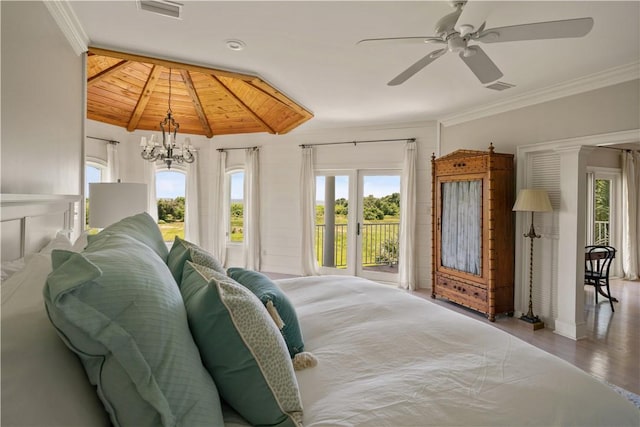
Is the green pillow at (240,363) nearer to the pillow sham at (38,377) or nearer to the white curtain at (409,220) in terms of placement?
the pillow sham at (38,377)

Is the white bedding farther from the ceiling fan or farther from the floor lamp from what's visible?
the floor lamp

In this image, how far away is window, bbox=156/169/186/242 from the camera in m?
6.40

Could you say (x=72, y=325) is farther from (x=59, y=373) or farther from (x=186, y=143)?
(x=186, y=143)

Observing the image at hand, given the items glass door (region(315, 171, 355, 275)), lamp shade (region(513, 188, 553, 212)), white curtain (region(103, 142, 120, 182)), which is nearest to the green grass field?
white curtain (region(103, 142, 120, 182))

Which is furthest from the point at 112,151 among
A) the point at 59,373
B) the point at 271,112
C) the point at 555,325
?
the point at 555,325

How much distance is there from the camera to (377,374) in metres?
1.24

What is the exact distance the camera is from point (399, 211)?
19.0ft

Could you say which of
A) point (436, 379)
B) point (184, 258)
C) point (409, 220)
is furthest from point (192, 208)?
point (436, 379)

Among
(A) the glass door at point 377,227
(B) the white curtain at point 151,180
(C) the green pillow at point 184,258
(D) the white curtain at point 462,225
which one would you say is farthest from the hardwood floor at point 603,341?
(B) the white curtain at point 151,180

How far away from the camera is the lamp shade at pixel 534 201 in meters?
3.71

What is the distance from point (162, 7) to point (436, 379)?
8.91 ft

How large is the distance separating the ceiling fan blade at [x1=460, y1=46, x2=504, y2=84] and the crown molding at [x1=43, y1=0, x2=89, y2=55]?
2684 mm

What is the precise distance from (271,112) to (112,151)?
9.05 ft

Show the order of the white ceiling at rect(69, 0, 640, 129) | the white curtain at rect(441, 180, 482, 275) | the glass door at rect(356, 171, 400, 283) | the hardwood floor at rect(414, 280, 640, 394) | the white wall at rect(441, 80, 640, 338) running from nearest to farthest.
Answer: the white ceiling at rect(69, 0, 640, 129)
the hardwood floor at rect(414, 280, 640, 394)
the white wall at rect(441, 80, 640, 338)
the white curtain at rect(441, 180, 482, 275)
the glass door at rect(356, 171, 400, 283)
